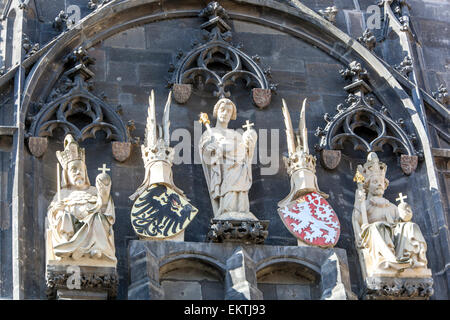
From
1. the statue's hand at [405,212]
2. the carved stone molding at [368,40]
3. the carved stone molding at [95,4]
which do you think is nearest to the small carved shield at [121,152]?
the carved stone molding at [95,4]

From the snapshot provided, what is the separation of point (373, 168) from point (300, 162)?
0.91 meters

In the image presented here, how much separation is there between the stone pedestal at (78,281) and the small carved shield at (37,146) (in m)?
2.02

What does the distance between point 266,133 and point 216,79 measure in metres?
0.95

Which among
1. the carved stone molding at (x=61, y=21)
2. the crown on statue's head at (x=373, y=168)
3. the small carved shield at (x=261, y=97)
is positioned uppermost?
the carved stone molding at (x=61, y=21)

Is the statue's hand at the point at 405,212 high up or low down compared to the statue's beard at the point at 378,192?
down

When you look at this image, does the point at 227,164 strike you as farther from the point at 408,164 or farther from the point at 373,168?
the point at 408,164

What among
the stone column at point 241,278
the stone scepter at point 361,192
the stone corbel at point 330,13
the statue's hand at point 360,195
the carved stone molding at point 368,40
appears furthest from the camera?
the stone corbel at point 330,13

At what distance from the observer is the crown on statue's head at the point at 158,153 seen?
17.8m

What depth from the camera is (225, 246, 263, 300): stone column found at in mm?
16672

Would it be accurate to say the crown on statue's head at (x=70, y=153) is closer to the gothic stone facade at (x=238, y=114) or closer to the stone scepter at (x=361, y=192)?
the gothic stone facade at (x=238, y=114)

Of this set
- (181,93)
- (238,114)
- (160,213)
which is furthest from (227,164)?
(181,93)

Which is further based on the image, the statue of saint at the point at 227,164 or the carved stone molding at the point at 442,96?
the carved stone molding at the point at 442,96
